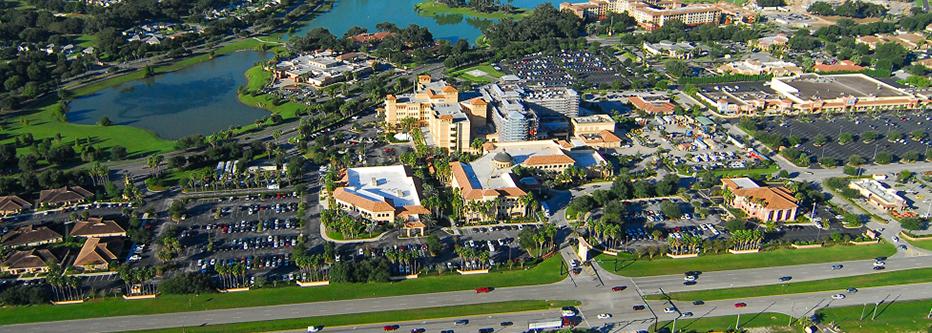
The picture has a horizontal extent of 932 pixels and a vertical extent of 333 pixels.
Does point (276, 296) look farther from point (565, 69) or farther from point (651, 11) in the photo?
point (651, 11)

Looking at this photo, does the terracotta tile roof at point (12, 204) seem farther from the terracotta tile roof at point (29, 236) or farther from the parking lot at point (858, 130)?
the parking lot at point (858, 130)

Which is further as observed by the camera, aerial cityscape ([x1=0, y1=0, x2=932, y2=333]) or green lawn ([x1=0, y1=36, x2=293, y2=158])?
green lawn ([x1=0, y1=36, x2=293, y2=158])

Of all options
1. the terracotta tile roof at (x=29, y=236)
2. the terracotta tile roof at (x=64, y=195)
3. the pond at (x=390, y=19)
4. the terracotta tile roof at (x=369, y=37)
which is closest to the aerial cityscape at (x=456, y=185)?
the terracotta tile roof at (x=29, y=236)

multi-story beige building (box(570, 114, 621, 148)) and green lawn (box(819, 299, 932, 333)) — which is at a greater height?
multi-story beige building (box(570, 114, 621, 148))

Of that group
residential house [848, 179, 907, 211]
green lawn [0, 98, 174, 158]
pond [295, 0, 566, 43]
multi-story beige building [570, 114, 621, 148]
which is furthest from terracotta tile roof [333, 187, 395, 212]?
pond [295, 0, 566, 43]

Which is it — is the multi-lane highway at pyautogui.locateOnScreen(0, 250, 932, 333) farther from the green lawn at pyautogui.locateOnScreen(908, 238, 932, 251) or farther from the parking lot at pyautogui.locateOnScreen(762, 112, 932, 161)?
the parking lot at pyautogui.locateOnScreen(762, 112, 932, 161)

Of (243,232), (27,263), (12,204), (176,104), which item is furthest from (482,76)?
(27,263)
